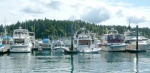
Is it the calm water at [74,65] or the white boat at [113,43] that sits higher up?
the white boat at [113,43]

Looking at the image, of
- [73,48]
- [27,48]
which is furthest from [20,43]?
[73,48]

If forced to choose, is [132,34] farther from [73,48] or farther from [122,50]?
[73,48]

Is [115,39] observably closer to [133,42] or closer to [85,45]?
[133,42]

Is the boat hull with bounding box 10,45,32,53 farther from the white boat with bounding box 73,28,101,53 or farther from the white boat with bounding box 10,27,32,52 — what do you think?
the white boat with bounding box 73,28,101,53

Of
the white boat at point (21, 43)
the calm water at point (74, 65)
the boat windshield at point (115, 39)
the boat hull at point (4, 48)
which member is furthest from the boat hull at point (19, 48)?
the boat windshield at point (115, 39)

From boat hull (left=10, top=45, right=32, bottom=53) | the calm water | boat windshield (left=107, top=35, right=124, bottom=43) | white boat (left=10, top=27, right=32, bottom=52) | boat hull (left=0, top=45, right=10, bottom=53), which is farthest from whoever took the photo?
boat windshield (left=107, top=35, right=124, bottom=43)

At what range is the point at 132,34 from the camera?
119125mm

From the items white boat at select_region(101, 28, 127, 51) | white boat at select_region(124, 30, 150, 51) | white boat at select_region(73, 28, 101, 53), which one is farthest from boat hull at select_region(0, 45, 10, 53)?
white boat at select_region(124, 30, 150, 51)

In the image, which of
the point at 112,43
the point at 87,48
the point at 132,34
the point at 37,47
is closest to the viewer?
the point at 87,48

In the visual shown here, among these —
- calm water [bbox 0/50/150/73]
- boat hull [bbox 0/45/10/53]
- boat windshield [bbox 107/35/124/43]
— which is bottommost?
calm water [bbox 0/50/150/73]

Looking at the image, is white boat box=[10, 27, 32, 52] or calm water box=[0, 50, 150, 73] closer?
calm water box=[0, 50, 150, 73]

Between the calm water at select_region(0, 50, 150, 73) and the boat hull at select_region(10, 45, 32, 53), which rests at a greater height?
the boat hull at select_region(10, 45, 32, 53)

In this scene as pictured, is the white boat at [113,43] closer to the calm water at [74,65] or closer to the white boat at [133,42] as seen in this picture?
the white boat at [133,42]

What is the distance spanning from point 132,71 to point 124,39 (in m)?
66.7
